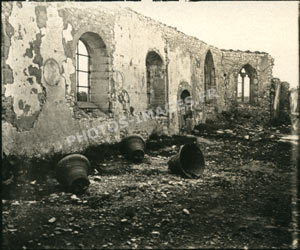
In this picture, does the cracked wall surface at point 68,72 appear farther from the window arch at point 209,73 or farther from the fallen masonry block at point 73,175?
the window arch at point 209,73

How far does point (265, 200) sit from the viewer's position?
5.00m

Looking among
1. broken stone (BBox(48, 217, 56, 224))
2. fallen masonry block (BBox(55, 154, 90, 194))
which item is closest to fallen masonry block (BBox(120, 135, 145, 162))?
fallen masonry block (BBox(55, 154, 90, 194))

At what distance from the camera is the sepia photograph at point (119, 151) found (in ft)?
12.5

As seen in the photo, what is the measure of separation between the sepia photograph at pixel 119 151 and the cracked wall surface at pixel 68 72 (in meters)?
0.03

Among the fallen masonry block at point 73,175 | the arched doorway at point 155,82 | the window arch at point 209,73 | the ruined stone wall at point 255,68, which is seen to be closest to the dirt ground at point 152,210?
the fallen masonry block at point 73,175

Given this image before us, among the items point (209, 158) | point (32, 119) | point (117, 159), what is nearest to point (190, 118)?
point (209, 158)

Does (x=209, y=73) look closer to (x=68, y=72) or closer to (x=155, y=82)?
(x=155, y=82)

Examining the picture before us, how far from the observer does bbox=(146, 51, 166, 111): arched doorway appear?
11234 millimetres

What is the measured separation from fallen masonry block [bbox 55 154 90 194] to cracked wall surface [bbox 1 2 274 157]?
131 centimetres

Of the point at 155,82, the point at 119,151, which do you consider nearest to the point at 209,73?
the point at 155,82

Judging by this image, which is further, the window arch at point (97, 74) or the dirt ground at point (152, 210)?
the window arch at point (97, 74)

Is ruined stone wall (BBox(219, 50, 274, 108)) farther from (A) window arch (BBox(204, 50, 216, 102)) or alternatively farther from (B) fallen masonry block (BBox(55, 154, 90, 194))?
(B) fallen masonry block (BBox(55, 154, 90, 194))

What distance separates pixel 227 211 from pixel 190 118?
8.62 m

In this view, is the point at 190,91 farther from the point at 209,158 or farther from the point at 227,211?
the point at 227,211
